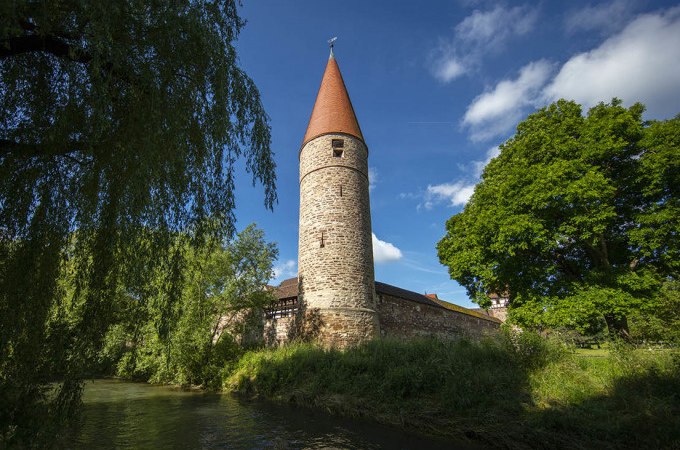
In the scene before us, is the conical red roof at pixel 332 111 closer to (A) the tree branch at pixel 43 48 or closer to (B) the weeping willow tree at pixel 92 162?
(B) the weeping willow tree at pixel 92 162

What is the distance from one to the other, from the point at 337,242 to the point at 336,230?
1.75 feet

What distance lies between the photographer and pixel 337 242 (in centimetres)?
1500

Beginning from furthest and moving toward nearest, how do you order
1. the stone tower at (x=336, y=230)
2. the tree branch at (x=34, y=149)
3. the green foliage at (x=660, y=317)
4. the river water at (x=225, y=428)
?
the stone tower at (x=336, y=230) → the green foliage at (x=660, y=317) → the river water at (x=225, y=428) → the tree branch at (x=34, y=149)

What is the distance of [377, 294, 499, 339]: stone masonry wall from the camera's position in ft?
60.6

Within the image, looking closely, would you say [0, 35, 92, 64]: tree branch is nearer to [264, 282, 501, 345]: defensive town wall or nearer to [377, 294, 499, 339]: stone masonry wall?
[264, 282, 501, 345]: defensive town wall

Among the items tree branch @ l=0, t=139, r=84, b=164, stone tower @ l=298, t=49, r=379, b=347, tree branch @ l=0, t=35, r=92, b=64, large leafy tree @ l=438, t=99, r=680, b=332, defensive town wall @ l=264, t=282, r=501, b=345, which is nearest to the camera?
tree branch @ l=0, t=35, r=92, b=64

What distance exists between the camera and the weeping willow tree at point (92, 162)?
411 cm

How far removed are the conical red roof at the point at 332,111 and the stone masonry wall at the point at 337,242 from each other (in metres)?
0.45

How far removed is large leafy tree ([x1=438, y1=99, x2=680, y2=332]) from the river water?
6.78 metres

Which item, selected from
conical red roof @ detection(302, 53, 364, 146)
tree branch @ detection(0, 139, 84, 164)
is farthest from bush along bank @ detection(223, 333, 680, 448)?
conical red roof @ detection(302, 53, 364, 146)

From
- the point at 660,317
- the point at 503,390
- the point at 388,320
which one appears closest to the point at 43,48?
the point at 503,390

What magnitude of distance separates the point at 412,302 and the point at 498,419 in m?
13.7

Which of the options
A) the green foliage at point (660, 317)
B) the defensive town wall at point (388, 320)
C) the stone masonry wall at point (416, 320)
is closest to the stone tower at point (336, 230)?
the defensive town wall at point (388, 320)

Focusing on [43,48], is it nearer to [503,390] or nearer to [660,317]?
[503,390]
